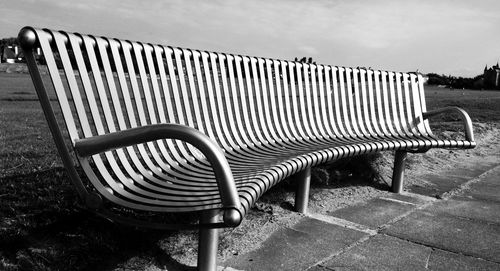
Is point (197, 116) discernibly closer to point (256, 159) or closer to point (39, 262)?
point (256, 159)

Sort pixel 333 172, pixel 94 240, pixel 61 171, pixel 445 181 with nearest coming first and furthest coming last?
pixel 94 240 < pixel 61 171 < pixel 333 172 < pixel 445 181

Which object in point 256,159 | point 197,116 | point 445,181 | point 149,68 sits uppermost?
point 149,68

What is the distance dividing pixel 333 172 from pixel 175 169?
6.60 feet

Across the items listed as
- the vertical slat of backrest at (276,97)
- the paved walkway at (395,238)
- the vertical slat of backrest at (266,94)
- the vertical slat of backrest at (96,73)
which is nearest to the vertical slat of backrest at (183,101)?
the vertical slat of backrest at (96,73)

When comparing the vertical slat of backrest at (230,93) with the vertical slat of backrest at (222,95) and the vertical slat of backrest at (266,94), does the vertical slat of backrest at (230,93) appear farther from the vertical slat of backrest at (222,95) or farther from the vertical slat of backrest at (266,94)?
the vertical slat of backrest at (266,94)

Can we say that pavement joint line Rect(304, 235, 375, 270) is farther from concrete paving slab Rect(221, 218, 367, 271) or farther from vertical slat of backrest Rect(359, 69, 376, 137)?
vertical slat of backrest Rect(359, 69, 376, 137)

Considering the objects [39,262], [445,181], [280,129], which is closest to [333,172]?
[280,129]

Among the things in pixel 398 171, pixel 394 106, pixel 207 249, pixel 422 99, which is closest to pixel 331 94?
pixel 394 106

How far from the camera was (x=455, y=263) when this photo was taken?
9.07ft

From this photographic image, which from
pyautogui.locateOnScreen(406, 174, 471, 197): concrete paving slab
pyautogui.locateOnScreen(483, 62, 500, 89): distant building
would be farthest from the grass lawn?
pyautogui.locateOnScreen(483, 62, 500, 89): distant building

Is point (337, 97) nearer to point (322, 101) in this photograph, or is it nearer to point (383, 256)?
point (322, 101)

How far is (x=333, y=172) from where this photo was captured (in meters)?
4.27

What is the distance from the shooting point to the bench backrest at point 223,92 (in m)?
2.22

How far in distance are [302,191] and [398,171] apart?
1206 mm
